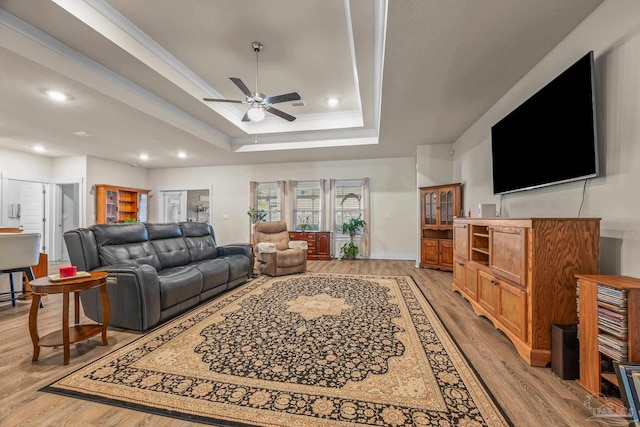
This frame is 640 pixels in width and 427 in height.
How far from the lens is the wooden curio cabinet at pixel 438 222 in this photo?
5.30 meters

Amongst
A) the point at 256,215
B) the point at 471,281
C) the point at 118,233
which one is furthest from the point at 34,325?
the point at 256,215

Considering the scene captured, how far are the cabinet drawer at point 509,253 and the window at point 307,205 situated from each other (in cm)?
508

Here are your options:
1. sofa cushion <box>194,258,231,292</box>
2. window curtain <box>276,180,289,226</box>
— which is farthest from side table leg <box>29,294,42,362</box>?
window curtain <box>276,180,289,226</box>

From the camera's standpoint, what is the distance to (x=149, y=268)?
2.68 meters

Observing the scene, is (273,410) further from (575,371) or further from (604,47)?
(604,47)

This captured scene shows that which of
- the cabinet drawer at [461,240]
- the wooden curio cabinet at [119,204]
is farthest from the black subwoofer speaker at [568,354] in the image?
the wooden curio cabinet at [119,204]

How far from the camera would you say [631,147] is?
179 centimetres

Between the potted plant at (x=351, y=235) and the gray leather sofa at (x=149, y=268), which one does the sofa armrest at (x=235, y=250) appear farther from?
the potted plant at (x=351, y=235)

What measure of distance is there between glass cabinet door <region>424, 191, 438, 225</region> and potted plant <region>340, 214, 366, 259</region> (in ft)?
5.23

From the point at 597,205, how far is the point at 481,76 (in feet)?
5.92

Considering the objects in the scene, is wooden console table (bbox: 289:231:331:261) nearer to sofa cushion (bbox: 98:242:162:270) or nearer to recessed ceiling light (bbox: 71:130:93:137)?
sofa cushion (bbox: 98:242:162:270)

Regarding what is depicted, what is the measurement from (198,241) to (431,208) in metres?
4.56

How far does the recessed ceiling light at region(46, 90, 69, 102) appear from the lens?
11.0ft

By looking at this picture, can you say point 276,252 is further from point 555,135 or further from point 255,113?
point 555,135
